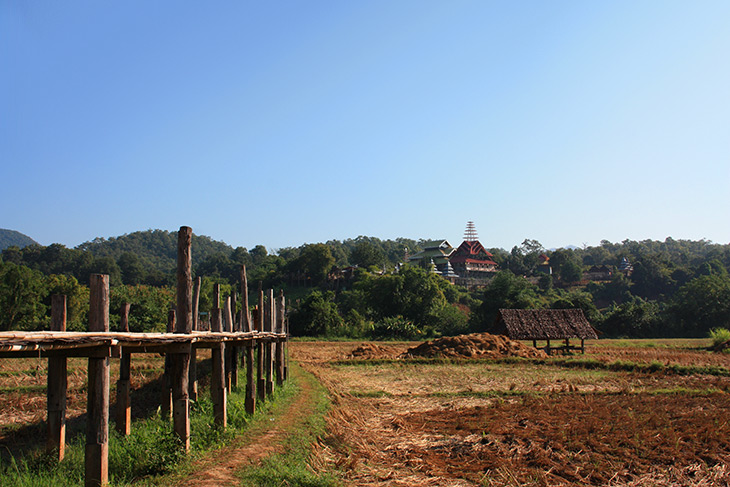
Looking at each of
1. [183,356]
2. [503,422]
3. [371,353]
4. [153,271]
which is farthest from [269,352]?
[153,271]

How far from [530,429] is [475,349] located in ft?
57.0

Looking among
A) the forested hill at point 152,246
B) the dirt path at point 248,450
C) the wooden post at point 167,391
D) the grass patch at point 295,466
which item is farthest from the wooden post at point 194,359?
the forested hill at point 152,246

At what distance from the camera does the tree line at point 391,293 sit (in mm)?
38906

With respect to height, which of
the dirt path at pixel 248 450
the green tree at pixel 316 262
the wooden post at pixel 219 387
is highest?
the green tree at pixel 316 262

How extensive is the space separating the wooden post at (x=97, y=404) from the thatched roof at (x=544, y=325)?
1068 inches

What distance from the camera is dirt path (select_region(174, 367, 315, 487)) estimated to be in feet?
22.3

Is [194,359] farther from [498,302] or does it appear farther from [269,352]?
[498,302]

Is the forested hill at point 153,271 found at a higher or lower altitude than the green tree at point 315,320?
higher

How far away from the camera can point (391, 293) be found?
49.9 m

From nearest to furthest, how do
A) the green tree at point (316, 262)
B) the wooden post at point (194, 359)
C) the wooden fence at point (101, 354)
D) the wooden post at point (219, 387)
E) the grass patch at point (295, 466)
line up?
the wooden fence at point (101, 354), the grass patch at point (295, 466), the wooden post at point (219, 387), the wooden post at point (194, 359), the green tree at point (316, 262)

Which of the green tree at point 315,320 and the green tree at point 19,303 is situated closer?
the green tree at point 19,303

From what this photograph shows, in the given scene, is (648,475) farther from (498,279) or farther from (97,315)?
(498,279)

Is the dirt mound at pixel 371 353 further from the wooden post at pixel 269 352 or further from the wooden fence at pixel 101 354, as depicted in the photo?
the wooden fence at pixel 101 354

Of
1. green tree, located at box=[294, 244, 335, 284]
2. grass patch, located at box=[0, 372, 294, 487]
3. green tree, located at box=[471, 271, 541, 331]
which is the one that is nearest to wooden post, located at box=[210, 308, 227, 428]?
grass patch, located at box=[0, 372, 294, 487]
